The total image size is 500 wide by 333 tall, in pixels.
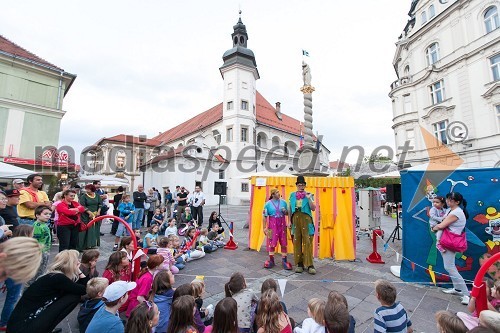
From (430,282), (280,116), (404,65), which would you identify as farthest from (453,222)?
(280,116)

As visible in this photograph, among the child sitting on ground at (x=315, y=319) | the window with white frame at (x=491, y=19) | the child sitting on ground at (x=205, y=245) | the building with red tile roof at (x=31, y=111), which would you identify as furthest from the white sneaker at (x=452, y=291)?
the window with white frame at (x=491, y=19)

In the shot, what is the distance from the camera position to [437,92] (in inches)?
918

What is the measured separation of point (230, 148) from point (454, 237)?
29.9m

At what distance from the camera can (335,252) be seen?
611cm

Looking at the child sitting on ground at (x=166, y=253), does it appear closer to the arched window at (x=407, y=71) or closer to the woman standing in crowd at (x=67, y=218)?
the woman standing in crowd at (x=67, y=218)

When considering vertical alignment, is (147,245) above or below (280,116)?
below

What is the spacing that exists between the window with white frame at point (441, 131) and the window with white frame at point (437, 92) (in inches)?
83.2

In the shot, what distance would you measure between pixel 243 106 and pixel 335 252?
97.1 ft

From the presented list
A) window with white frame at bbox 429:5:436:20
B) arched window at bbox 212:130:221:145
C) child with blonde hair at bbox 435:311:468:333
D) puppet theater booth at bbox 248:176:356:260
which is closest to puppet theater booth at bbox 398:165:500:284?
puppet theater booth at bbox 248:176:356:260

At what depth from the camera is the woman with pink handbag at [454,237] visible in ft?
13.1

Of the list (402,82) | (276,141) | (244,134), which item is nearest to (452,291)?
(402,82)

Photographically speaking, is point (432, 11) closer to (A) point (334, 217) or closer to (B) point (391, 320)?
(A) point (334, 217)

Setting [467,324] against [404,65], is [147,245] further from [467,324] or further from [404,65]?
[404,65]

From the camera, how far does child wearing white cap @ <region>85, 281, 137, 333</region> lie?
7.05 feet
